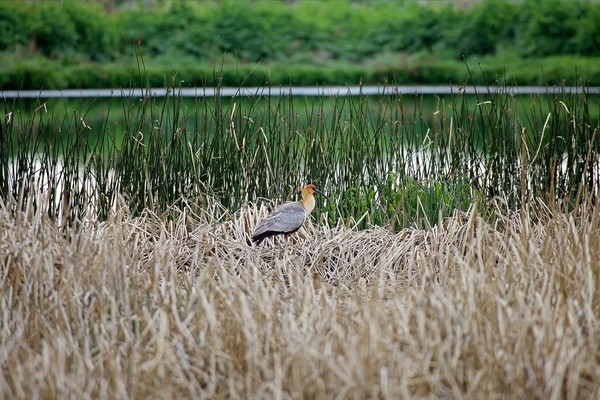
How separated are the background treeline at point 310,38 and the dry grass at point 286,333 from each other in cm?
1700

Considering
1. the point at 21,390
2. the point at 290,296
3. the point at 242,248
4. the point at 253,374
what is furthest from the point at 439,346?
the point at 242,248

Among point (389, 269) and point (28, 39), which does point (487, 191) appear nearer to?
point (389, 269)

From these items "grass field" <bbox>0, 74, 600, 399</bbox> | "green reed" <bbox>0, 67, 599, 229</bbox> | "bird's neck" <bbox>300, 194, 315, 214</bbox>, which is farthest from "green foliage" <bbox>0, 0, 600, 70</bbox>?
"bird's neck" <bbox>300, 194, 315, 214</bbox>

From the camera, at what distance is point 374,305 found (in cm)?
216

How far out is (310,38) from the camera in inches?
898

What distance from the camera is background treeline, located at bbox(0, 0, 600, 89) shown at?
20.7 meters

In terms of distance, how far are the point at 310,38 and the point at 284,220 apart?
2018 cm

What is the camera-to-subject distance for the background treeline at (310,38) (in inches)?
813

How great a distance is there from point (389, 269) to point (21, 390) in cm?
160

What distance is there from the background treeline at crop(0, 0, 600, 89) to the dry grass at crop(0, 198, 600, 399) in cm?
1700

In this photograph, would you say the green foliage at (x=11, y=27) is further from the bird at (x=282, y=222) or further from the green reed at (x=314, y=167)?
the bird at (x=282, y=222)

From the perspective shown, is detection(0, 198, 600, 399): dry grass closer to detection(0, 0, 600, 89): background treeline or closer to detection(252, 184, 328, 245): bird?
detection(252, 184, 328, 245): bird

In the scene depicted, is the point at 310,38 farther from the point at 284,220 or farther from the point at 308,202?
the point at 284,220

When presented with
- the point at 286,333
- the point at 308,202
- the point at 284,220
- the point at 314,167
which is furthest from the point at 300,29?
the point at 286,333
